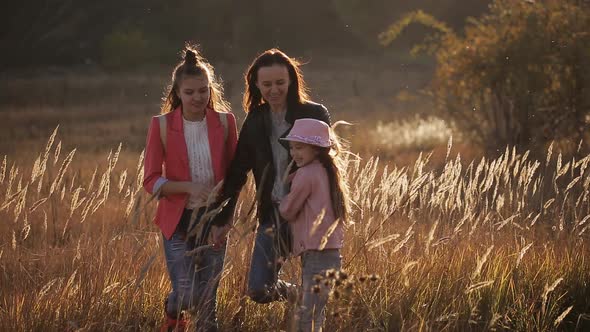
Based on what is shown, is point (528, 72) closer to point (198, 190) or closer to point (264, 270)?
point (264, 270)

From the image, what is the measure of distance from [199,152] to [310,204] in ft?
2.41

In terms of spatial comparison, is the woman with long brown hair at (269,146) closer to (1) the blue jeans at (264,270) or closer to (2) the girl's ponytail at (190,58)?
(1) the blue jeans at (264,270)

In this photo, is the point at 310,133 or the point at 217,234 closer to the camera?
the point at 310,133

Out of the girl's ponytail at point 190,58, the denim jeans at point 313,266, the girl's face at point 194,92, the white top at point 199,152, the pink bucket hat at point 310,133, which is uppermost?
the girl's ponytail at point 190,58

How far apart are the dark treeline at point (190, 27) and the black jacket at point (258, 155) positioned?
36.1 m

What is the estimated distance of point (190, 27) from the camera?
67500 mm

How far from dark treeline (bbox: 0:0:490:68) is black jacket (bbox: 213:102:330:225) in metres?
36.1

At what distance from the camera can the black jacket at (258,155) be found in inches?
183

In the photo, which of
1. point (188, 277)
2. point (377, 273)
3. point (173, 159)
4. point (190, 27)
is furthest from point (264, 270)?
point (190, 27)

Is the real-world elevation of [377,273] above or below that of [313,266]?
below

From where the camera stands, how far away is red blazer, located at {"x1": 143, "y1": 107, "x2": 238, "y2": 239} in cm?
448

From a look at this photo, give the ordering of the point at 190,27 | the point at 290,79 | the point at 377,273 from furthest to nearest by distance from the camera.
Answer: the point at 190,27, the point at 377,273, the point at 290,79

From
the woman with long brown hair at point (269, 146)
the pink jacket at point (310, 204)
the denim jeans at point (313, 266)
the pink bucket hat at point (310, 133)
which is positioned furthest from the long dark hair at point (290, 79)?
the denim jeans at point (313, 266)

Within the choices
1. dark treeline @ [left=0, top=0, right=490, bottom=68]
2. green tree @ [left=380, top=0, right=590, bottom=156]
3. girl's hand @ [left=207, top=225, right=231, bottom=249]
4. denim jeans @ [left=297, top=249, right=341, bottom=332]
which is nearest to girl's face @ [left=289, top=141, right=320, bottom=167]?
denim jeans @ [left=297, top=249, right=341, bottom=332]
